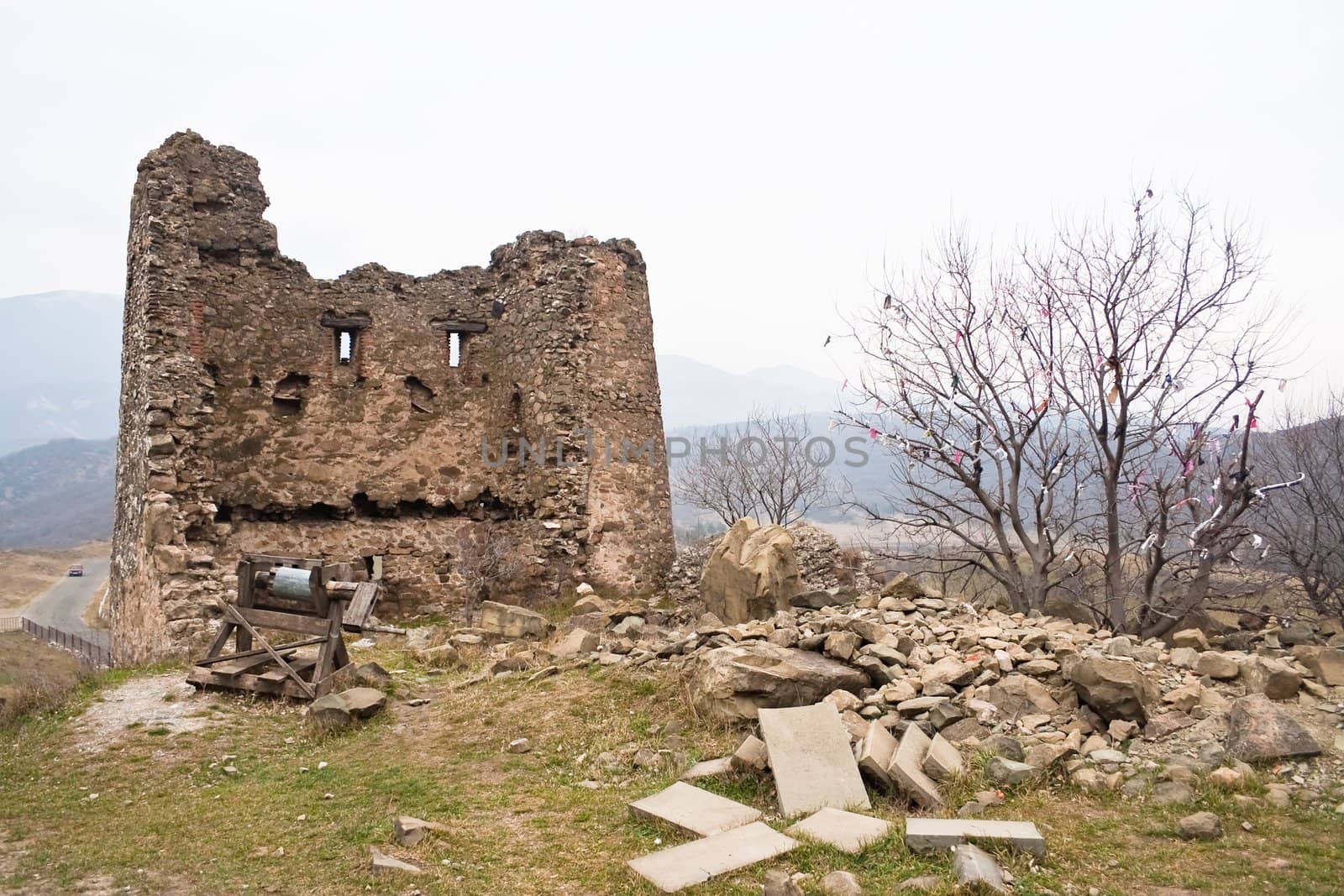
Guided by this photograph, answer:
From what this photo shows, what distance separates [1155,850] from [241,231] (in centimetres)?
1498

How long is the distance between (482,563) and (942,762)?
11.0 m

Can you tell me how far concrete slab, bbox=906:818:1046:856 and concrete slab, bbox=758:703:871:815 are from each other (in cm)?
83

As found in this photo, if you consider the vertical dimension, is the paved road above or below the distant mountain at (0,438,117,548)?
below

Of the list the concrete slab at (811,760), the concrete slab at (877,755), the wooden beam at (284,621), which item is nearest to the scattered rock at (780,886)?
the concrete slab at (811,760)

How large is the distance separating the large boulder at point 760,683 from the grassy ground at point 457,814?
221 mm

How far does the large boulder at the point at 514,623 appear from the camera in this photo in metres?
12.3

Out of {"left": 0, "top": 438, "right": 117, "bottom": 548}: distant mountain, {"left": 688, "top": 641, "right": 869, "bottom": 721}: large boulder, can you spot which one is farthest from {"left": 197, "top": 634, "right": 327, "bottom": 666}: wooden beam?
{"left": 0, "top": 438, "right": 117, "bottom": 548}: distant mountain

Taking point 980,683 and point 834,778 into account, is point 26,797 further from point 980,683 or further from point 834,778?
point 980,683

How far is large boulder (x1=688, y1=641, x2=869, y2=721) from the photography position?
7.49 m

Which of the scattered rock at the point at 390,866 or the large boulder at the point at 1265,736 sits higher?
the large boulder at the point at 1265,736

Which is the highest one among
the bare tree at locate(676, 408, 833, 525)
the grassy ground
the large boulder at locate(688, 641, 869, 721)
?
the bare tree at locate(676, 408, 833, 525)

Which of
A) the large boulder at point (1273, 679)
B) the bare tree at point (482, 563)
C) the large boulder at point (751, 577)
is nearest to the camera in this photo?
the large boulder at point (1273, 679)

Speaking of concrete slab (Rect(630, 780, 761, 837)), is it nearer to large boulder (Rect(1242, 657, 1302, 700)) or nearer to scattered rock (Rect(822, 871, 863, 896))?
scattered rock (Rect(822, 871, 863, 896))

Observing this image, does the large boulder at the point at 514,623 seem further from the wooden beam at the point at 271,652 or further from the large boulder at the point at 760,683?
the large boulder at the point at 760,683
